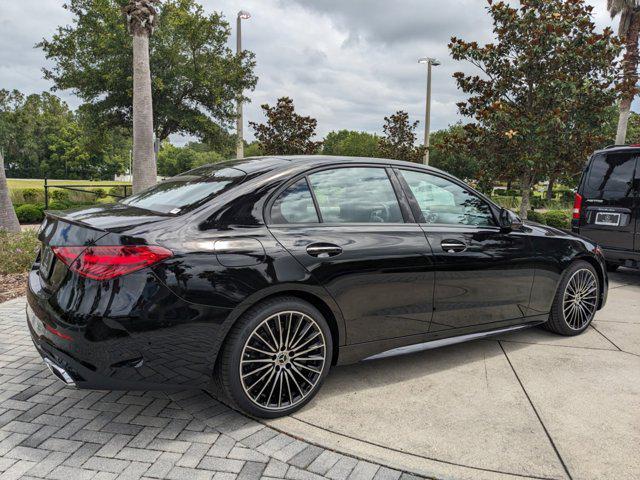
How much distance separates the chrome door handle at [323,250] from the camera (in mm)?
3094

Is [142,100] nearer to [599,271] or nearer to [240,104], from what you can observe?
[599,271]

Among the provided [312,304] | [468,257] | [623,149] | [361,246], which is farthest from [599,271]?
[312,304]

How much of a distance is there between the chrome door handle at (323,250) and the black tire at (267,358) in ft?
1.01

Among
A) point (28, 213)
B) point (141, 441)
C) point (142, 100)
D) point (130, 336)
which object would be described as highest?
point (142, 100)

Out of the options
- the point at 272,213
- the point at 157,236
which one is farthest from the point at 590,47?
the point at 157,236

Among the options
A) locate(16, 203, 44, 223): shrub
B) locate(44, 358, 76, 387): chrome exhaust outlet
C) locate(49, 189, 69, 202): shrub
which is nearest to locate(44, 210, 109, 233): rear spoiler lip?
locate(44, 358, 76, 387): chrome exhaust outlet

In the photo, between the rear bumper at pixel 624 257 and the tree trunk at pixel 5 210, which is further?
the tree trunk at pixel 5 210

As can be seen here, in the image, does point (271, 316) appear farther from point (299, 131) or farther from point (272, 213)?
point (299, 131)

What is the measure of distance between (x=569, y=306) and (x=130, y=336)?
394cm

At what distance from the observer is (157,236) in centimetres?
269

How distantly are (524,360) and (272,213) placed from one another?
8.35 ft

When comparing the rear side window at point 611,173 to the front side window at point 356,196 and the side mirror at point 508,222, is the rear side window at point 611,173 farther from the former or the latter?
the front side window at point 356,196

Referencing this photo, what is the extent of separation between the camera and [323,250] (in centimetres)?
313

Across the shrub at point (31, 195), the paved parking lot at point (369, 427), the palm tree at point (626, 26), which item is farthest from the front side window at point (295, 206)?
the shrub at point (31, 195)
